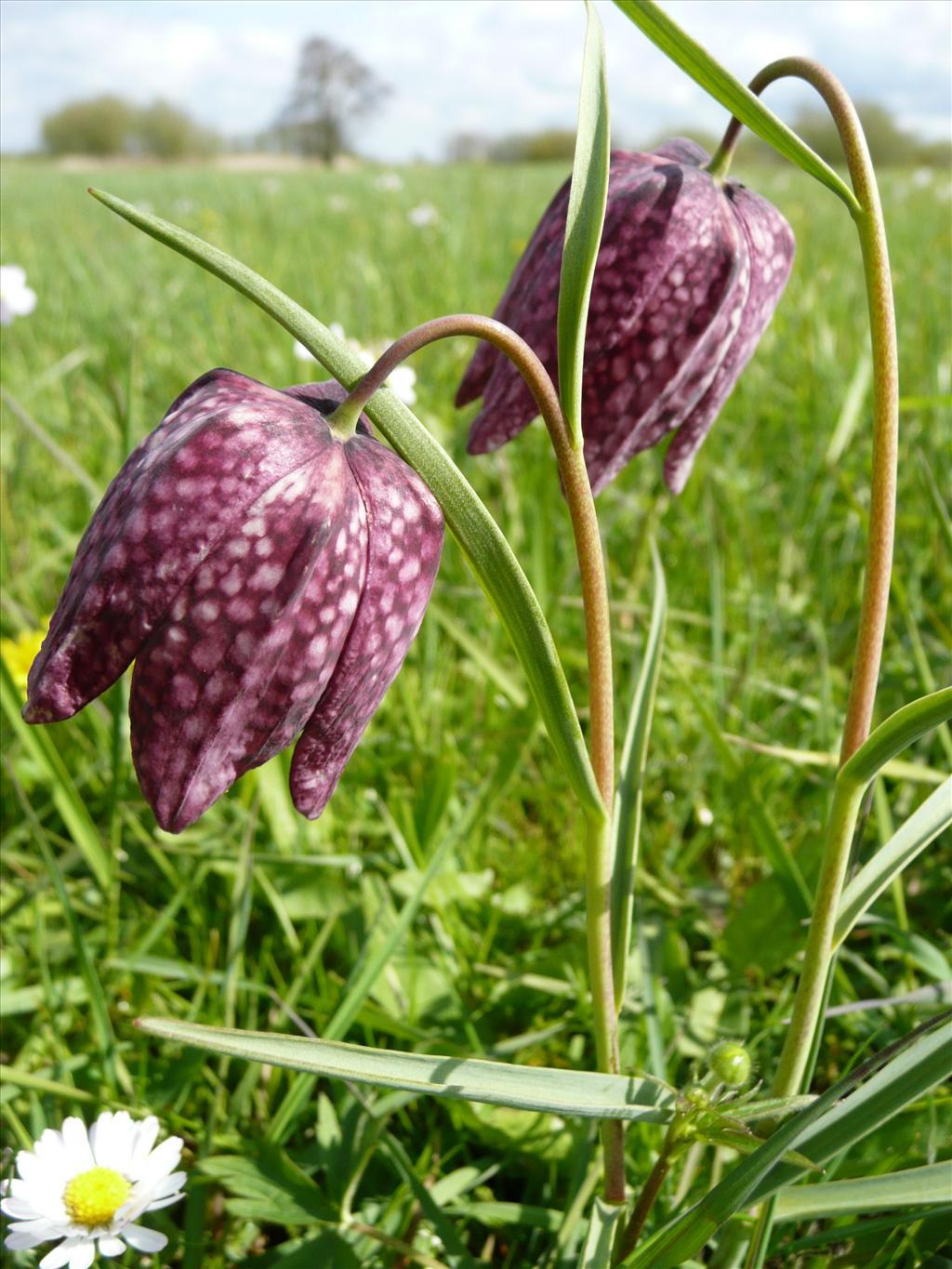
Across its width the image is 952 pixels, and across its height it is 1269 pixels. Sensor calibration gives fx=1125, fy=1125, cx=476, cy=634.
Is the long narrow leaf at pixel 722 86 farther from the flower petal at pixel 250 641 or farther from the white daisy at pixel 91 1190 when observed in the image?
the white daisy at pixel 91 1190

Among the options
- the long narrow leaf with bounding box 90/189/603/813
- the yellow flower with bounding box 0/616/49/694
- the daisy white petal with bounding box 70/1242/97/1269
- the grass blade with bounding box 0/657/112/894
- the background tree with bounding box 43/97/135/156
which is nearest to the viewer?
the long narrow leaf with bounding box 90/189/603/813

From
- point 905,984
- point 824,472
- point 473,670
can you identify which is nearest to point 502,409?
point 905,984

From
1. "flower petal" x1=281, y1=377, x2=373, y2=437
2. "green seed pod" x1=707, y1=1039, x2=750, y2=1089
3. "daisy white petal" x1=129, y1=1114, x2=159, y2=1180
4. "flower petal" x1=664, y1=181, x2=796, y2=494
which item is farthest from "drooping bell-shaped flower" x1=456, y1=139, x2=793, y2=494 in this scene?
"daisy white petal" x1=129, y1=1114, x2=159, y2=1180

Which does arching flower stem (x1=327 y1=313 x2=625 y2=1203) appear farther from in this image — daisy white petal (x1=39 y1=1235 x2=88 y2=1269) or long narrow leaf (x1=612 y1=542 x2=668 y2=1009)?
daisy white petal (x1=39 y1=1235 x2=88 y2=1269)

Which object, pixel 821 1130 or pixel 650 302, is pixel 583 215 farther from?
pixel 821 1130

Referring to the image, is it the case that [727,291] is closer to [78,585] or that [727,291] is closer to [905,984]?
[78,585]
